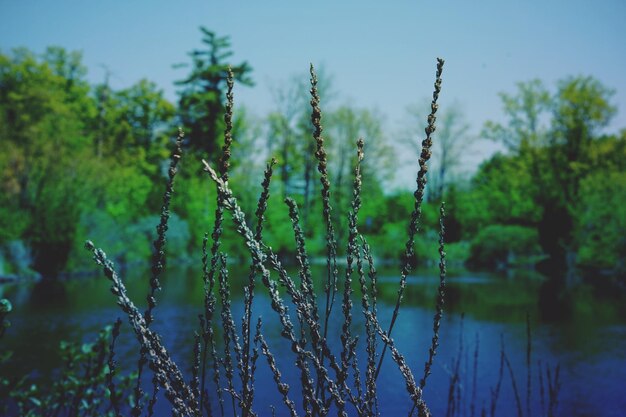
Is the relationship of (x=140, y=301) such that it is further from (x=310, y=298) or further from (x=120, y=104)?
(x=120, y=104)

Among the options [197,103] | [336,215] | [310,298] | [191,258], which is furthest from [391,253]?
[310,298]

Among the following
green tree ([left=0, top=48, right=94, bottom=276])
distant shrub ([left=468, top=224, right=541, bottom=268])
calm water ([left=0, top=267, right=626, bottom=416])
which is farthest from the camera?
distant shrub ([left=468, top=224, right=541, bottom=268])

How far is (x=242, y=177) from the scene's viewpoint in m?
45.6

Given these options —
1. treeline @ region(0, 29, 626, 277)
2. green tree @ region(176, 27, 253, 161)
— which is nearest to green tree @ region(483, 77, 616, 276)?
treeline @ region(0, 29, 626, 277)

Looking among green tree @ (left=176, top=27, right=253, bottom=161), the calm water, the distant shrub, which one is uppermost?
green tree @ (left=176, top=27, right=253, bottom=161)

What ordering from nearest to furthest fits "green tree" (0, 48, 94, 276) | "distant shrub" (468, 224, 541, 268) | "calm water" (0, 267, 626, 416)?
"calm water" (0, 267, 626, 416) < "green tree" (0, 48, 94, 276) < "distant shrub" (468, 224, 541, 268)

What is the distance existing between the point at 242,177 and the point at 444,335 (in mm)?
32973

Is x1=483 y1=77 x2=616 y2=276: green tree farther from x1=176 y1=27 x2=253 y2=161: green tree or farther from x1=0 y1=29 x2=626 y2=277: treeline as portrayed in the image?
x1=176 y1=27 x2=253 y2=161: green tree

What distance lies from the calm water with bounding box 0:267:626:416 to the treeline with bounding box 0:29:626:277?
18.8 feet

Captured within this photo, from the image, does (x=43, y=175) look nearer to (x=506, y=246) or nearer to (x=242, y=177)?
(x=242, y=177)

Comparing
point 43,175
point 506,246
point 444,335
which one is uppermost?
point 43,175

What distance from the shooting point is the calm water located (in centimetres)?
948

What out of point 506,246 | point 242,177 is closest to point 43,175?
Answer: point 242,177

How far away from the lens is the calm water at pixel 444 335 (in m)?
9.48
